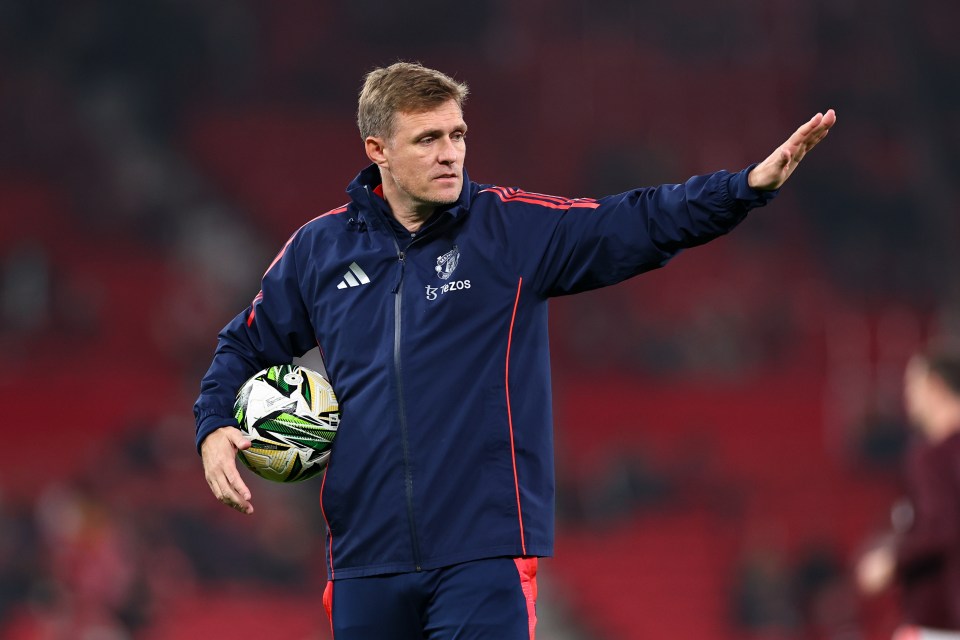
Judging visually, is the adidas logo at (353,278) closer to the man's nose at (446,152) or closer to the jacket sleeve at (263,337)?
the jacket sleeve at (263,337)

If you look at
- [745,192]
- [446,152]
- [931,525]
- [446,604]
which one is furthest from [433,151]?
[931,525]

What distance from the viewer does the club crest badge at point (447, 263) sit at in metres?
3.23

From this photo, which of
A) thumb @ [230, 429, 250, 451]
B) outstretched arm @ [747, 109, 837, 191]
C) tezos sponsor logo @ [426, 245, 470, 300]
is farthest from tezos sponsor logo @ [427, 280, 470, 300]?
outstretched arm @ [747, 109, 837, 191]

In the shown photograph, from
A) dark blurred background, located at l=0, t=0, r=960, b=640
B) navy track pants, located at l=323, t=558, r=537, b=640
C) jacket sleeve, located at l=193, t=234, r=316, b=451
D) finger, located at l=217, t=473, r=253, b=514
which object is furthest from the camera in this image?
dark blurred background, located at l=0, t=0, r=960, b=640

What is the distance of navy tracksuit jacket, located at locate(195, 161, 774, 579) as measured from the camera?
3086 mm

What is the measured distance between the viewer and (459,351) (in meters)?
3.17

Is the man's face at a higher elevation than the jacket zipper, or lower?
higher

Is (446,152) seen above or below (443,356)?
above

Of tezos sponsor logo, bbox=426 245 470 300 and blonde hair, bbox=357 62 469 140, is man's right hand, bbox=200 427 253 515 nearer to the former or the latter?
tezos sponsor logo, bbox=426 245 470 300

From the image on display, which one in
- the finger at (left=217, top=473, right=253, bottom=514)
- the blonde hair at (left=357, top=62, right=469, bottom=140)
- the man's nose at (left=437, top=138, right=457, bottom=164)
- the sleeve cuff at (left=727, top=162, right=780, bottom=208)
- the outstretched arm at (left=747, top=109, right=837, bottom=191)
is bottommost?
the finger at (left=217, top=473, right=253, bottom=514)

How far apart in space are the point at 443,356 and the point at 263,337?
1.87ft

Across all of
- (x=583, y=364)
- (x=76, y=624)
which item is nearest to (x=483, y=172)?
(x=583, y=364)

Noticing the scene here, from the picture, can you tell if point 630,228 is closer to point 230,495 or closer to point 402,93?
point 402,93

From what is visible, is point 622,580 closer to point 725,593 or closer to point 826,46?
point 725,593
